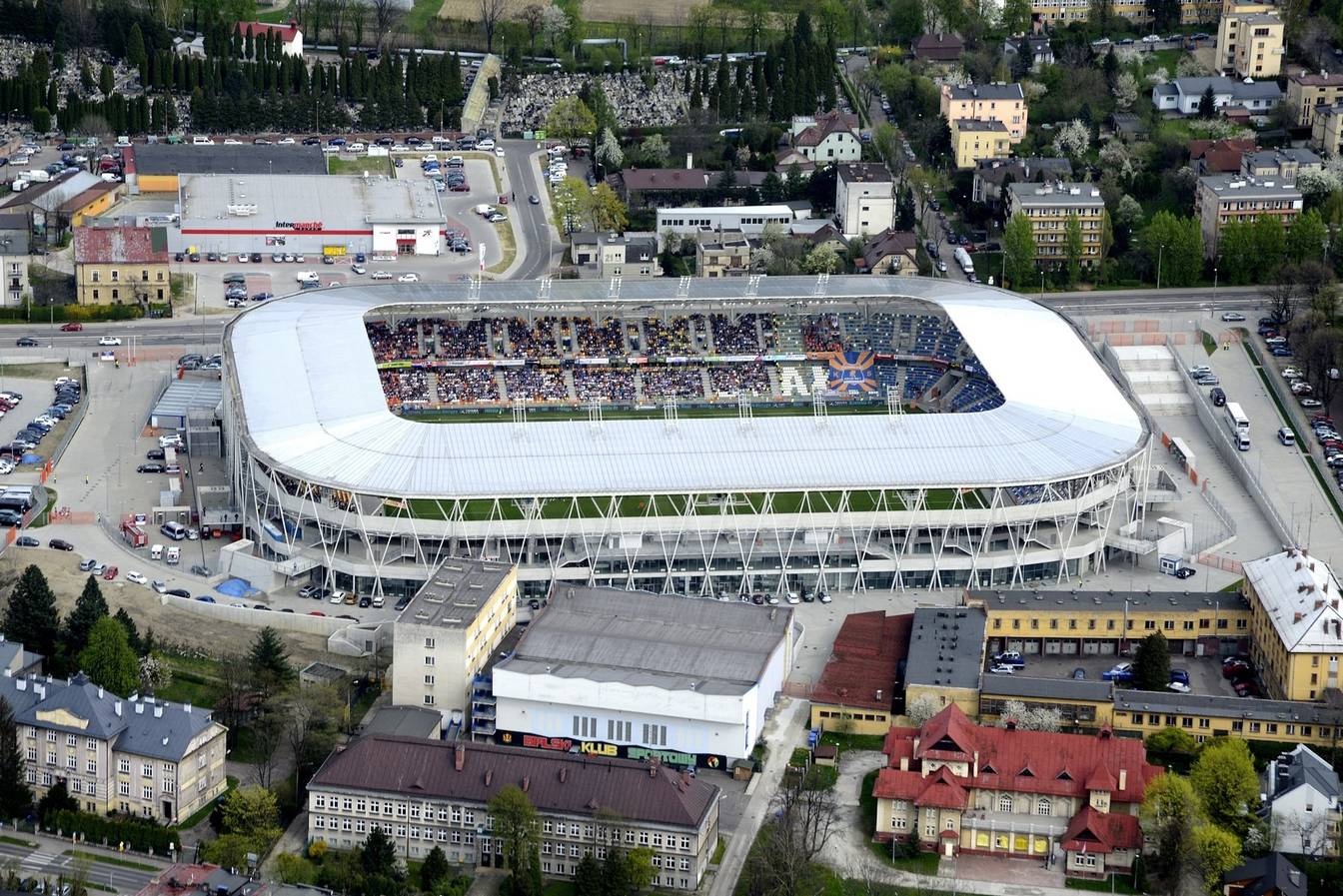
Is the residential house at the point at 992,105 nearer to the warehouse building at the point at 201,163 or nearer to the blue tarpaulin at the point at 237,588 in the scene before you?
the warehouse building at the point at 201,163

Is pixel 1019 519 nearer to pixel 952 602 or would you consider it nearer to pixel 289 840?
pixel 952 602

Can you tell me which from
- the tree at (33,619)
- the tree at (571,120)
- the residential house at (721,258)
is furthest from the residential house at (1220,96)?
the tree at (33,619)

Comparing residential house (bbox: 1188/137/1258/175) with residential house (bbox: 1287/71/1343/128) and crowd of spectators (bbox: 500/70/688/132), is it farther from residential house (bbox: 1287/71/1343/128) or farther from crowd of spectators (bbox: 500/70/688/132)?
crowd of spectators (bbox: 500/70/688/132)

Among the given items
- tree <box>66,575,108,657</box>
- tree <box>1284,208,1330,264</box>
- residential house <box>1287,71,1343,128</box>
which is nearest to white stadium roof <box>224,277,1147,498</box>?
tree <box>66,575,108,657</box>

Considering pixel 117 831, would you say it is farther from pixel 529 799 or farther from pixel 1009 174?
pixel 1009 174

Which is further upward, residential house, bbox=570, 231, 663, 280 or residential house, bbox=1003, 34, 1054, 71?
residential house, bbox=1003, 34, 1054, 71

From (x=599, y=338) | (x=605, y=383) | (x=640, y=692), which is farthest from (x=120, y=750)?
(x=599, y=338)
